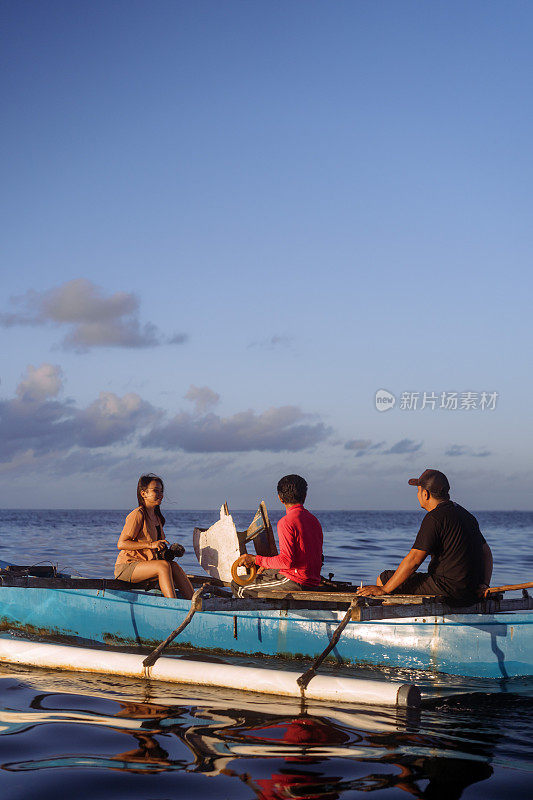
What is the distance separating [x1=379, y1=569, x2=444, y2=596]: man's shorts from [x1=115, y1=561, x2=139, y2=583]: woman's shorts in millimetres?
3045

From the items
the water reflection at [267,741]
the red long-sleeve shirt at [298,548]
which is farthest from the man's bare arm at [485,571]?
the red long-sleeve shirt at [298,548]

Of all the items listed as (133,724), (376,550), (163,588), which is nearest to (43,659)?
(163,588)

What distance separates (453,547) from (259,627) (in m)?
2.33

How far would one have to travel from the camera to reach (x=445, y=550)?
7.50 meters

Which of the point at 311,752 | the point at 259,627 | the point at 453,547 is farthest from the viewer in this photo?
the point at 259,627

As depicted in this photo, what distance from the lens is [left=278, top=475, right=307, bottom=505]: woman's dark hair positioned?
316 inches

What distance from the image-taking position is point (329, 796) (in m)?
4.34

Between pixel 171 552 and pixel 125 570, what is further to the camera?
pixel 125 570

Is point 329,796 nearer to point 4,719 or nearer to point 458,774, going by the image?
Answer: point 458,774

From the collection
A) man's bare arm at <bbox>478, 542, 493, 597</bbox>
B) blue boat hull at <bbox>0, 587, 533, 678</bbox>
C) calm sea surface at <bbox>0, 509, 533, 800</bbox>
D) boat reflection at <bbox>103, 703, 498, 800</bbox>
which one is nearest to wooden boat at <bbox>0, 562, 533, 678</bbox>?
blue boat hull at <bbox>0, 587, 533, 678</bbox>

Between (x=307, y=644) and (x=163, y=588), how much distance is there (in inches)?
75.9

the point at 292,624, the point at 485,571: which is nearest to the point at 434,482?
the point at 485,571

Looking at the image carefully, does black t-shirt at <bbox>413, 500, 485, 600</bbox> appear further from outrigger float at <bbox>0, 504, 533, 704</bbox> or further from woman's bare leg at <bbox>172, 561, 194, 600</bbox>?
woman's bare leg at <bbox>172, 561, 194, 600</bbox>

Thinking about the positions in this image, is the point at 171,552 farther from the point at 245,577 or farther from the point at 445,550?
the point at 445,550
